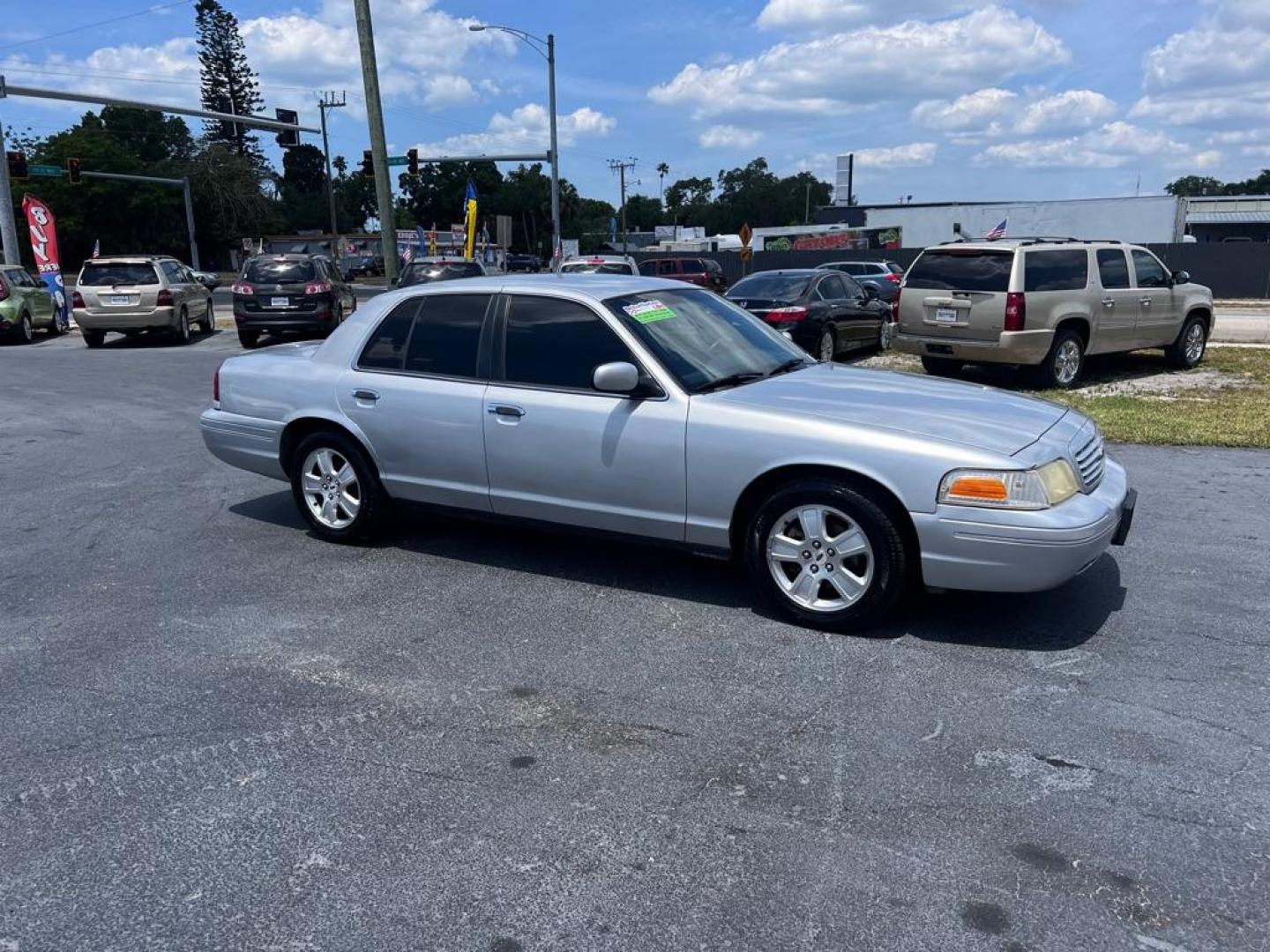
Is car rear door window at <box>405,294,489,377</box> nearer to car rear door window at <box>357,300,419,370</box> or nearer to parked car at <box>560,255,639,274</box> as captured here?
car rear door window at <box>357,300,419,370</box>

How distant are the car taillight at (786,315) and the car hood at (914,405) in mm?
8048

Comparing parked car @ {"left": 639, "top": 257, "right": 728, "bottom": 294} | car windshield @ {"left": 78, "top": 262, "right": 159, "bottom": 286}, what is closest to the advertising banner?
car windshield @ {"left": 78, "top": 262, "right": 159, "bottom": 286}

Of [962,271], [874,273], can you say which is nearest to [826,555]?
[962,271]

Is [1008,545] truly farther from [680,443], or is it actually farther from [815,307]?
[815,307]

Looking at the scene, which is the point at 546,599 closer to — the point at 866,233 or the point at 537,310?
the point at 537,310

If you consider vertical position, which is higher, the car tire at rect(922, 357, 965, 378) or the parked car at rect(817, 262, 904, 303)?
the parked car at rect(817, 262, 904, 303)

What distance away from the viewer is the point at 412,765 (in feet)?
11.6

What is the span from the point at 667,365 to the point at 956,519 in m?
1.59

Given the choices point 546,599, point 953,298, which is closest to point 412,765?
point 546,599

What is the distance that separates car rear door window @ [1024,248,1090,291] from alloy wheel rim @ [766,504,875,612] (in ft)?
26.4

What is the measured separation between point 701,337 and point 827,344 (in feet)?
29.4

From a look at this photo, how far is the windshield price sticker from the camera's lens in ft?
17.2

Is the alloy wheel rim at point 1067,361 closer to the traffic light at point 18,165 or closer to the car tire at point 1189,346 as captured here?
the car tire at point 1189,346

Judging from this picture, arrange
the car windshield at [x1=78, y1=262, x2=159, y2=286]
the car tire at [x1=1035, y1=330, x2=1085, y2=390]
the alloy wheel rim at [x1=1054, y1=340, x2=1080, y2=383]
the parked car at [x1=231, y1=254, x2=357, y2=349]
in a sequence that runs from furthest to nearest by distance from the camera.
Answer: the car windshield at [x1=78, y1=262, x2=159, y2=286] → the parked car at [x1=231, y1=254, x2=357, y2=349] → the alloy wheel rim at [x1=1054, y1=340, x2=1080, y2=383] → the car tire at [x1=1035, y1=330, x2=1085, y2=390]
